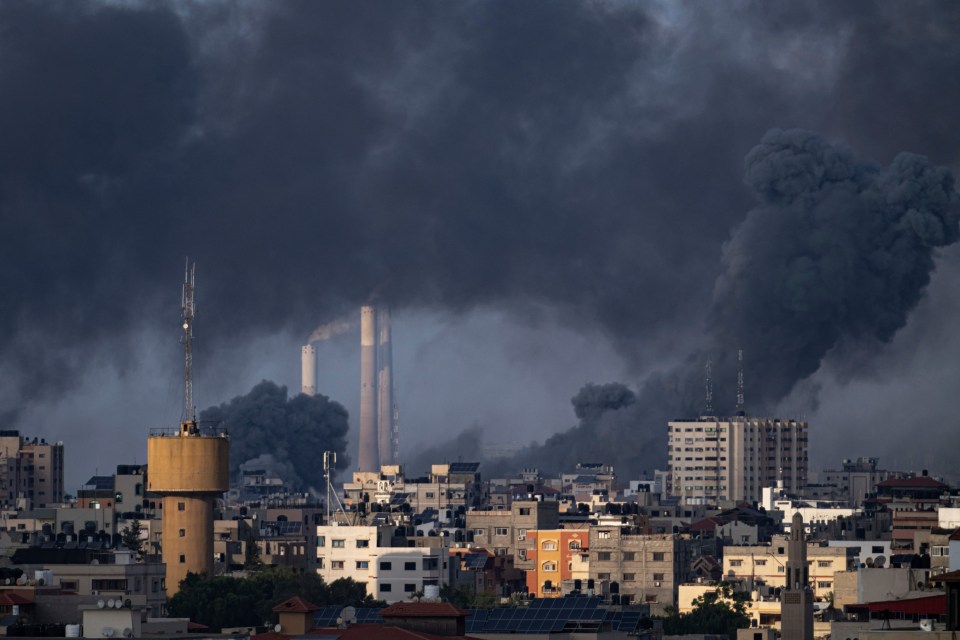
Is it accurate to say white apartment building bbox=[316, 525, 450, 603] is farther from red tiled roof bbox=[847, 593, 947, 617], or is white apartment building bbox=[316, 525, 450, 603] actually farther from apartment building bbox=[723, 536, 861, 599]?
red tiled roof bbox=[847, 593, 947, 617]

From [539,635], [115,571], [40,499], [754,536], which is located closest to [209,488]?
[115,571]

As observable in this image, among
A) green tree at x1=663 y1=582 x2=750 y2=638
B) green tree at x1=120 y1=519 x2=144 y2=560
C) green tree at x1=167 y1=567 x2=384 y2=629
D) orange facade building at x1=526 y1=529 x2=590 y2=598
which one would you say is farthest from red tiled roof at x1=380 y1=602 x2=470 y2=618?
orange facade building at x1=526 y1=529 x2=590 y2=598

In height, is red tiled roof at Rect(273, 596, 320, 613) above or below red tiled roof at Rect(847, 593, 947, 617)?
below

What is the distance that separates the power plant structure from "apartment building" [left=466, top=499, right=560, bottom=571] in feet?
65.1

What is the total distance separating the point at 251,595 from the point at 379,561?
12538 millimetres

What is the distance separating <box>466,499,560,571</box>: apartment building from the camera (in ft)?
433

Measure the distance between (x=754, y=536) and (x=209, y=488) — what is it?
116ft

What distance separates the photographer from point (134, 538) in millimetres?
117250

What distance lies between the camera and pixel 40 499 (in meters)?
190

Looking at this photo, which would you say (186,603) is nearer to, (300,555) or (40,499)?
(300,555)

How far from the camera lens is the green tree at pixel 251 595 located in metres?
98.3

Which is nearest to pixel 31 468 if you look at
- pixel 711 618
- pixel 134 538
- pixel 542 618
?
pixel 134 538

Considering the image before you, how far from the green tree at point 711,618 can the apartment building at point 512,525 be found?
105ft

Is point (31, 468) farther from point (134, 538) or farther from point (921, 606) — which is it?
point (921, 606)
